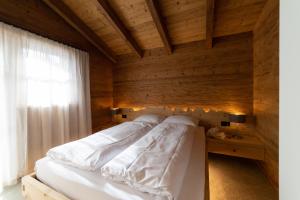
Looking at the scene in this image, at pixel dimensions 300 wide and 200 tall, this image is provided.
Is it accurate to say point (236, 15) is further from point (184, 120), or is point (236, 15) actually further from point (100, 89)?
point (100, 89)

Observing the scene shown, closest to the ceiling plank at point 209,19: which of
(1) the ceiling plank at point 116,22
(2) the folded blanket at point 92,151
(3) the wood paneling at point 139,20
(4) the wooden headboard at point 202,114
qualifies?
(3) the wood paneling at point 139,20

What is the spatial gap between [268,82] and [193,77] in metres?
1.39

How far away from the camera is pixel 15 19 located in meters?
2.11

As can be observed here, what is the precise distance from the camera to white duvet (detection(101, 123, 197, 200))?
0.94m

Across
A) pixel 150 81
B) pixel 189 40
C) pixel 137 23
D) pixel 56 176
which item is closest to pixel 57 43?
pixel 137 23

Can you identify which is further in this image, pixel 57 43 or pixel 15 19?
pixel 57 43

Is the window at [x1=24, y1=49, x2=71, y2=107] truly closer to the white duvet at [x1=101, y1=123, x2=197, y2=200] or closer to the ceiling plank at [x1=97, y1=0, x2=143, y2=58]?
the ceiling plank at [x1=97, y1=0, x2=143, y2=58]

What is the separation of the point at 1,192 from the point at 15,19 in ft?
8.00

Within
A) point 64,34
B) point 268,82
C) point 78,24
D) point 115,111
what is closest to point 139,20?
point 78,24

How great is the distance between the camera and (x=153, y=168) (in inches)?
43.1

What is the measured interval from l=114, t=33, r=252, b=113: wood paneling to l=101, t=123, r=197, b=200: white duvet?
1.85 m

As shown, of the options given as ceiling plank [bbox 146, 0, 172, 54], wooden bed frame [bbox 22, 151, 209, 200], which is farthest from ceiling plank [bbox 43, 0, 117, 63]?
wooden bed frame [bbox 22, 151, 209, 200]

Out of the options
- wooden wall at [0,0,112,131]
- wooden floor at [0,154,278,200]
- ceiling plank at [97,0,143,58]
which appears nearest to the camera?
wooden floor at [0,154,278,200]

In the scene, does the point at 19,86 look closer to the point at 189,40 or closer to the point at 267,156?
the point at 189,40
